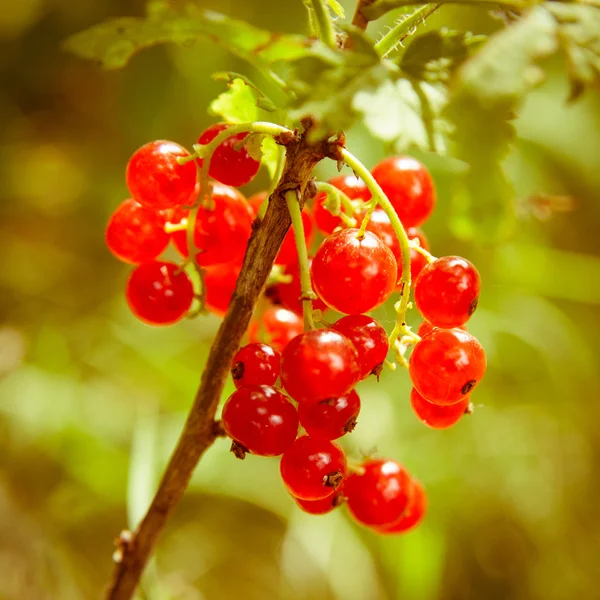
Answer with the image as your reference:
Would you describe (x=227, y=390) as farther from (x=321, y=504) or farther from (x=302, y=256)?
(x=302, y=256)

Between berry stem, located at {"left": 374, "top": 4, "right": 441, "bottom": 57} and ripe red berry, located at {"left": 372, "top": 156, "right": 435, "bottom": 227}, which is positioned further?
ripe red berry, located at {"left": 372, "top": 156, "right": 435, "bottom": 227}

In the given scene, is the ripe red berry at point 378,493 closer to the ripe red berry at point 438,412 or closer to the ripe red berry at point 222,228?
the ripe red berry at point 438,412

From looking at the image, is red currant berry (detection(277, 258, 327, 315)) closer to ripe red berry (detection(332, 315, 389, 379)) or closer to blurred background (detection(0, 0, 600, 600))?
ripe red berry (detection(332, 315, 389, 379))

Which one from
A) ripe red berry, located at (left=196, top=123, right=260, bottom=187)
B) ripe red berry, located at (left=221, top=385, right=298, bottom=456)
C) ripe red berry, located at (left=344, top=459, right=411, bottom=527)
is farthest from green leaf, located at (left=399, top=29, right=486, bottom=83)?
ripe red berry, located at (left=344, top=459, right=411, bottom=527)

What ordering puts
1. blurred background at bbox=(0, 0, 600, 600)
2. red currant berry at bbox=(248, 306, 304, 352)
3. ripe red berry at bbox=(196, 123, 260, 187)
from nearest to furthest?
ripe red berry at bbox=(196, 123, 260, 187)
red currant berry at bbox=(248, 306, 304, 352)
blurred background at bbox=(0, 0, 600, 600)

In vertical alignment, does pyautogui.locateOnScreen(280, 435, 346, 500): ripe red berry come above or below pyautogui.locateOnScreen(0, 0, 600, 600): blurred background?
above

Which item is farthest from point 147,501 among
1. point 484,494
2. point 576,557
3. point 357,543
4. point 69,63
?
point 69,63
